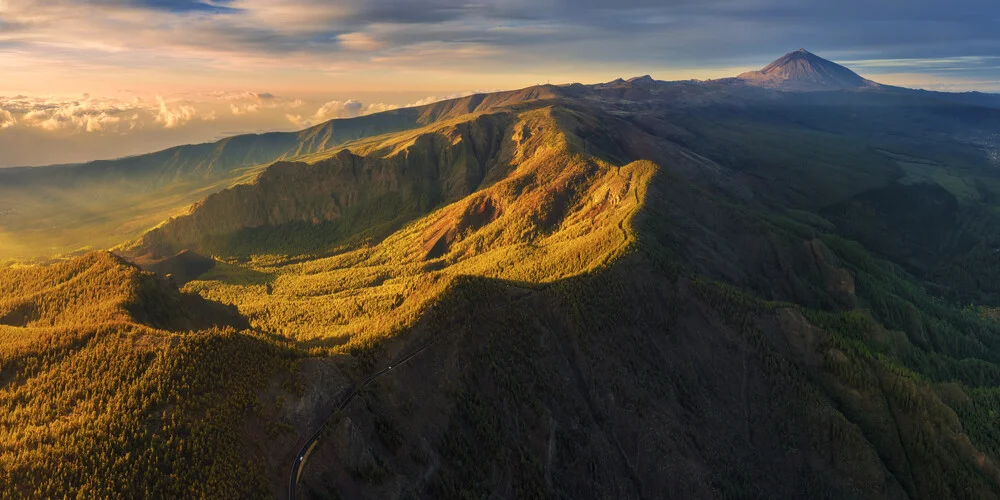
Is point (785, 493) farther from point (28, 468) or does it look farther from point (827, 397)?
point (28, 468)

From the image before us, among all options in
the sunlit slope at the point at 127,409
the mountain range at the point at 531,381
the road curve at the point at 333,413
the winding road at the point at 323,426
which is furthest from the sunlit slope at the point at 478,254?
the sunlit slope at the point at 127,409

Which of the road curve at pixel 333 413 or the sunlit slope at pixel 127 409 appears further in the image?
the road curve at pixel 333 413

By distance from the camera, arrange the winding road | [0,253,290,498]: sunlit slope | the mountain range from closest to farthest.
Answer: [0,253,290,498]: sunlit slope
the winding road
the mountain range

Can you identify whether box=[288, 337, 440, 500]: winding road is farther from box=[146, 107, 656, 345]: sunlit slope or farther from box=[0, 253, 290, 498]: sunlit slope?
box=[146, 107, 656, 345]: sunlit slope

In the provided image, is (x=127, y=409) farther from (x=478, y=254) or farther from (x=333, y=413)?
(x=478, y=254)

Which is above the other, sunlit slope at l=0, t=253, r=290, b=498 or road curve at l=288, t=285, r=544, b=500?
sunlit slope at l=0, t=253, r=290, b=498

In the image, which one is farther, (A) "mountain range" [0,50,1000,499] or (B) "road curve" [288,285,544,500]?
(A) "mountain range" [0,50,1000,499]

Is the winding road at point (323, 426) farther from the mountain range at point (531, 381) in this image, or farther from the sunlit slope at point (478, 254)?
→ the sunlit slope at point (478, 254)

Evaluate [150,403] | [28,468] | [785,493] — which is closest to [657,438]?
[785,493]

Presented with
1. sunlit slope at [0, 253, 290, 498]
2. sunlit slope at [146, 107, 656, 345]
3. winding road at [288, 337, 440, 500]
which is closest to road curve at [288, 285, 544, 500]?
winding road at [288, 337, 440, 500]

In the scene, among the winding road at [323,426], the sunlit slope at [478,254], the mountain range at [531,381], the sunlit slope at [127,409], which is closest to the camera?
the sunlit slope at [127,409]

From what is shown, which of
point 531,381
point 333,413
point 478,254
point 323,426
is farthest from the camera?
point 478,254

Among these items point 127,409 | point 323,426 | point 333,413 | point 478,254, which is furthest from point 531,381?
point 478,254
